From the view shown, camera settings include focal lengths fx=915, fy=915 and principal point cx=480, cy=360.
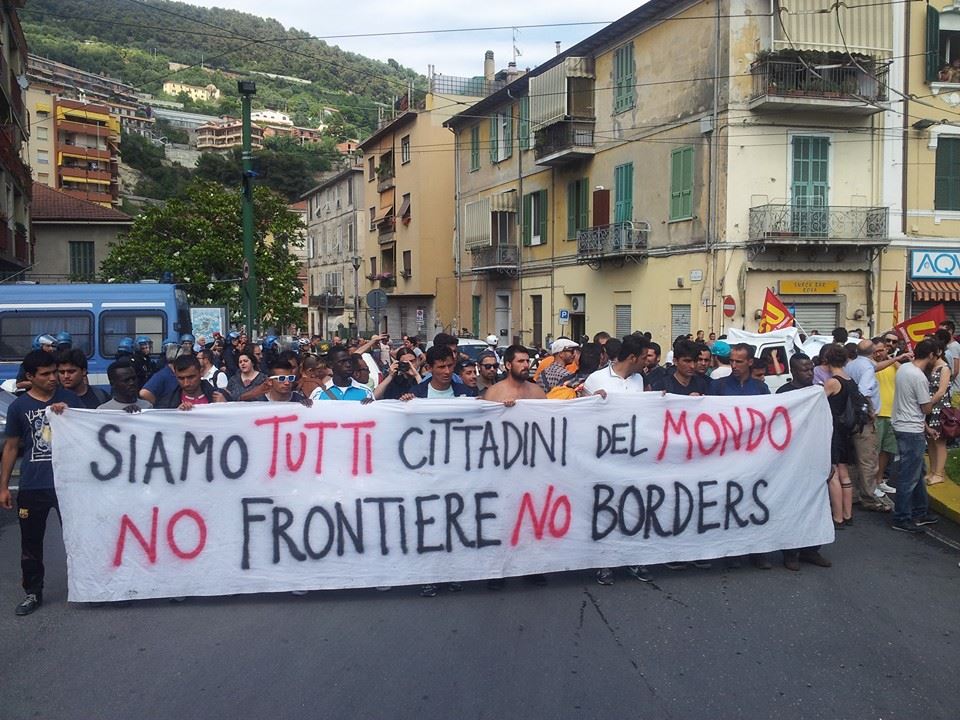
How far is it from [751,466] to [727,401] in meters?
0.51

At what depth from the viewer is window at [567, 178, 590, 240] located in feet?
93.8

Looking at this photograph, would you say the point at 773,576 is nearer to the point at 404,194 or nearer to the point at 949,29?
the point at 949,29

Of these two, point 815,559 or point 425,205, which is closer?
point 815,559

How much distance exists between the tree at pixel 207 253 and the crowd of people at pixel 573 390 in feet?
76.0

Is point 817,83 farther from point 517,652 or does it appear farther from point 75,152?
point 75,152

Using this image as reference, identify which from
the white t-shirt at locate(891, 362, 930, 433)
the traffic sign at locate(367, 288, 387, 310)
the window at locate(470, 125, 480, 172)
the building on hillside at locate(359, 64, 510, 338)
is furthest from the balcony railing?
the building on hillside at locate(359, 64, 510, 338)

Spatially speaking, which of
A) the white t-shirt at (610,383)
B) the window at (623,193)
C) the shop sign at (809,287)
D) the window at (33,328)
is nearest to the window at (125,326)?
the window at (33,328)

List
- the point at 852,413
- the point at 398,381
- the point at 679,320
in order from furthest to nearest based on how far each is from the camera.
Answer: the point at 679,320, the point at 398,381, the point at 852,413

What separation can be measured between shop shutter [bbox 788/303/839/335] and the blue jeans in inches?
582

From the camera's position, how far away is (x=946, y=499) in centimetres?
891

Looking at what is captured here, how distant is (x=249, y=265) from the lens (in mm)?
19156

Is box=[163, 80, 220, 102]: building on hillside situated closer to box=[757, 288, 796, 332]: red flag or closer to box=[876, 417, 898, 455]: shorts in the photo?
box=[757, 288, 796, 332]: red flag

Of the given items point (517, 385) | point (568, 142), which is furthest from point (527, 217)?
point (517, 385)

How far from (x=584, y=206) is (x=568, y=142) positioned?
2.04 metres
